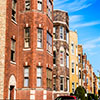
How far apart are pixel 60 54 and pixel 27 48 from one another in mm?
12201

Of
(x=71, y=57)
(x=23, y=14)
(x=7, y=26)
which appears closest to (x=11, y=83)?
(x=7, y=26)

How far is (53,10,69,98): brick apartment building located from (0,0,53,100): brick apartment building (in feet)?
30.3

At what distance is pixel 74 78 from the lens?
147ft

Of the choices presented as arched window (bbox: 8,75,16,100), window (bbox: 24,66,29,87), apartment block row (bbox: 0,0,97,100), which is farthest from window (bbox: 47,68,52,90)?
arched window (bbox: 8,75,16,100)

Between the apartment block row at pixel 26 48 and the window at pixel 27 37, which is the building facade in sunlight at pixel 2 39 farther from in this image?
the window at pixel 27 37

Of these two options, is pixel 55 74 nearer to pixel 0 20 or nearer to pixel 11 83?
pixel 11 83

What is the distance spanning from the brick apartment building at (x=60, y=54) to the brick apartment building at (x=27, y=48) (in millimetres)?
9223

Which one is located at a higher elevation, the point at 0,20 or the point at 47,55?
the point at 0,20

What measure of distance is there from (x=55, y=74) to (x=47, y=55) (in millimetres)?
10077

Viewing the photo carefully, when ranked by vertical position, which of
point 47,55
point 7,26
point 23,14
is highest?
point 23,14

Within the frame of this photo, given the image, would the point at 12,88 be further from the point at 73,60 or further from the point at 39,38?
the point at 73,60

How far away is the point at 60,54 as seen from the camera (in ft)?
120

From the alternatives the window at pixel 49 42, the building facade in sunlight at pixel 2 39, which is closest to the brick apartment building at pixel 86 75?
the window at pixel 49 42

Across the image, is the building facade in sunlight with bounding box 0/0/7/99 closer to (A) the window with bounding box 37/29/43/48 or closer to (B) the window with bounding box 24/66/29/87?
(B) the window with bounding box 24/66/29/87
